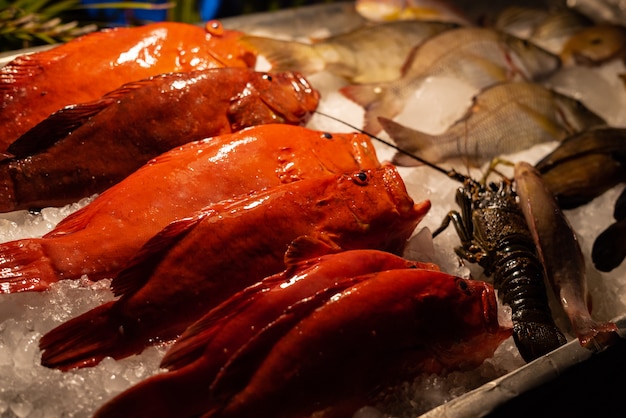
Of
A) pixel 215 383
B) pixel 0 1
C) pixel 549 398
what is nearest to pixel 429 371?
pixel 549 398

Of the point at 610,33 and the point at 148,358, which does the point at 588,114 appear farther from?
the point at 148,358

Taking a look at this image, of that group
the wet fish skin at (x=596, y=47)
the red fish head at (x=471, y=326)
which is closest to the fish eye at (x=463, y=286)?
the red fish head at (x=471, y=326)

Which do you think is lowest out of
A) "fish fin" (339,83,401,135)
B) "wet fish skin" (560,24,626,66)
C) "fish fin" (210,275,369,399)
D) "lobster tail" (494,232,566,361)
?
"lobster tail" (494,232,566,361)

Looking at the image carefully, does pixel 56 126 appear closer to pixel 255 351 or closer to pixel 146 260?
pixel 146 260

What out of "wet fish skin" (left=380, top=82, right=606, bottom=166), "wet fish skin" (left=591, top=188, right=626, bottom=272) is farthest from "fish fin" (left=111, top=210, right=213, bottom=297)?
"wet fish skin" (left=591, top=188, right=626, bottom=272)

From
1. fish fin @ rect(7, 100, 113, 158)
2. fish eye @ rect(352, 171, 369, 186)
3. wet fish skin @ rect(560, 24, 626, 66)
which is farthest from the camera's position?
wet fish skin @ rect(560, 24, 626, 66)

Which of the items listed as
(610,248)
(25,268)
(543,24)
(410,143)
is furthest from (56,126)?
(543,24)

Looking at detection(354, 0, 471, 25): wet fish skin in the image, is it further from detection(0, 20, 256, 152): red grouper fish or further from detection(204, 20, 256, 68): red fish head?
detection(0, 20, 256, 152): red grouper fish
